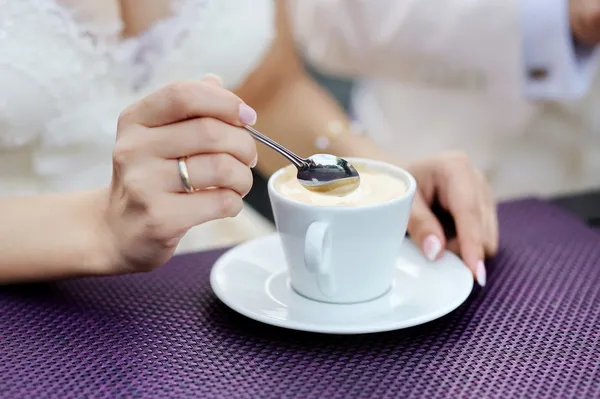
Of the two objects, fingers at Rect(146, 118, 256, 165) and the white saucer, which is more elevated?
fingers at Rect(146, 118, 256, 165)

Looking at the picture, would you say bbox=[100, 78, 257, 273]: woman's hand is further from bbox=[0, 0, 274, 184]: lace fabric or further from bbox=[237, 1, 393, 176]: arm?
bbox=[237, 1, 393, 176]: arm

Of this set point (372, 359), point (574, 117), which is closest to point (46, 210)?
point (372, 359)

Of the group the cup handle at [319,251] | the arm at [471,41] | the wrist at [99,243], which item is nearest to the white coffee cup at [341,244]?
the cup handle at [319,251]

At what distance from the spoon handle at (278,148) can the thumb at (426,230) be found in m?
0.15

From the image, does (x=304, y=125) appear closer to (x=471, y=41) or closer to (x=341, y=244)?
(x=471, y=41)

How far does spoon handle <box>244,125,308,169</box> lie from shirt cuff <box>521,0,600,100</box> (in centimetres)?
61

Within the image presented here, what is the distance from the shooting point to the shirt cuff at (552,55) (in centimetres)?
104

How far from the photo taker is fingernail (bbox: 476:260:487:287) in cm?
62

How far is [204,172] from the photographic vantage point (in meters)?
0.54

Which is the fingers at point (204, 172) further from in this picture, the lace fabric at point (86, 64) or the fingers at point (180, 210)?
the lace fabric at point (86, 64)

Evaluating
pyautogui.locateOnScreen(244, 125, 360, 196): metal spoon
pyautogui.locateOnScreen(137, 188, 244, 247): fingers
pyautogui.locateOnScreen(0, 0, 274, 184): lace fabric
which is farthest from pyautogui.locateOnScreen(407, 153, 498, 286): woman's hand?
pyautogui.locateOnScreen(0, 0, 274, 184): lace fabric

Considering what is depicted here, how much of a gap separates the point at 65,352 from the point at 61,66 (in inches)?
15.1

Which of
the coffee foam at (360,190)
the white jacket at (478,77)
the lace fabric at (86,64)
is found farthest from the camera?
the white jacket at (478,77)

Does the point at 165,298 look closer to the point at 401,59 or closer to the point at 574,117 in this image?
the point at 401,59
